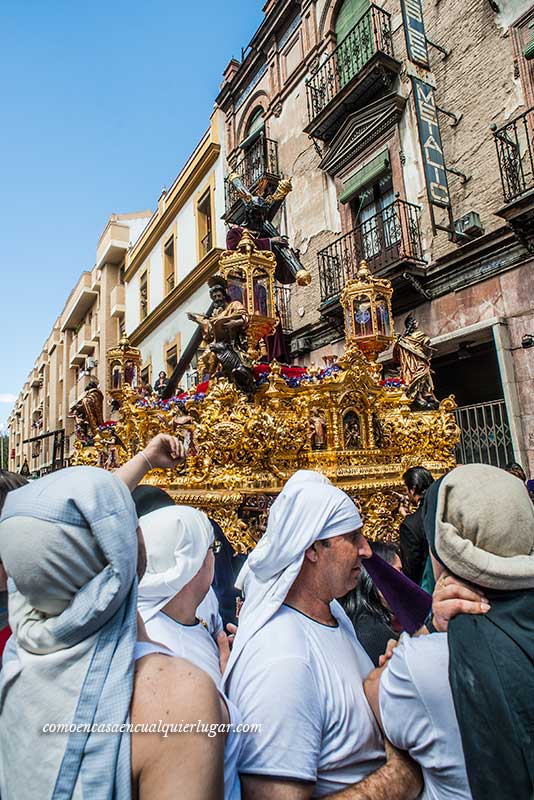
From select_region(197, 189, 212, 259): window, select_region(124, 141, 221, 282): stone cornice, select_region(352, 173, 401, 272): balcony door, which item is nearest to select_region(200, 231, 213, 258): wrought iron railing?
select_region(197, 189, 212, 259): window

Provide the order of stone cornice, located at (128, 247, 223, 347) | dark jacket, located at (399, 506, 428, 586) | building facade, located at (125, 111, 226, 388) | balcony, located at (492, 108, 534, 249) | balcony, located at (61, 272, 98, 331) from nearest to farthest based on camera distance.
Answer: dark jacket, located at (399, 506, 428, 586), balcony, located at (492, 108, 534, 249), stone cornice, located at (128, 247, 223, 347), building facade, located at (125, 111, 226, 388), balcony, located at (61, 272, 98, 331)

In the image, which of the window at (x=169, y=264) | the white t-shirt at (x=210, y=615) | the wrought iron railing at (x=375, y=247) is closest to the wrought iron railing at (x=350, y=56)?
the wrought iron railing at (x=375, y=247)

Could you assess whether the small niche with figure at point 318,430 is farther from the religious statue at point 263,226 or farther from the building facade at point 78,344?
the building facade at point 78,344

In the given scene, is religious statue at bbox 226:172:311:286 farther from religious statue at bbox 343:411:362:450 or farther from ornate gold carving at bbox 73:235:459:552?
religious statue at bbox 343:411:362:450

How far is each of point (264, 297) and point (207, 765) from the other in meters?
4.44

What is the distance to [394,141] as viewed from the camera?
1036cm

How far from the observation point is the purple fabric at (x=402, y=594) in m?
1.95

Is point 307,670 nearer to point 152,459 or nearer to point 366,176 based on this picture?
point 152,459

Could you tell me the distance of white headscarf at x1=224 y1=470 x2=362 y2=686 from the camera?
63.0 inches

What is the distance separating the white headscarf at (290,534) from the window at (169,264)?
19.1 m

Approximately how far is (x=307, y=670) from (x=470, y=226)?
860 centimetres

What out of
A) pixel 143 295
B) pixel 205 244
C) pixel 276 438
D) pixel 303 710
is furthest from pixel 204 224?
pixel 303 710

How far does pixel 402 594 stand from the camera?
1984mm

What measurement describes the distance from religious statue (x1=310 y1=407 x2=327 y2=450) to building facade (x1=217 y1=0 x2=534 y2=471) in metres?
4.87
